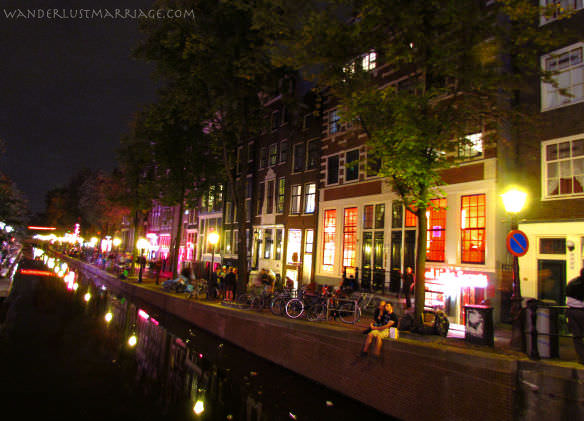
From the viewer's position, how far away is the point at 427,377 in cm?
927

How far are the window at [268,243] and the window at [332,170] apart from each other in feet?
23.9

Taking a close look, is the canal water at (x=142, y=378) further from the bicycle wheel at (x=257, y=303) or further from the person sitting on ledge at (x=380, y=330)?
the bicycle wheel at (x=257, y=303)

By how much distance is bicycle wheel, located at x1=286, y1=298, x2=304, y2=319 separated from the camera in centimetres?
1485

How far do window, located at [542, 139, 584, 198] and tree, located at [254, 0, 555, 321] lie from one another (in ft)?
11.0

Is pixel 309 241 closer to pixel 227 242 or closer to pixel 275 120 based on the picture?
pixel 275 120

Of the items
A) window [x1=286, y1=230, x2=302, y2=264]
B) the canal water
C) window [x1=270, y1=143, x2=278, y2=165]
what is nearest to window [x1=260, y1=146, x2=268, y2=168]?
window [x1=270, y1=143, x2=278, y2=165]

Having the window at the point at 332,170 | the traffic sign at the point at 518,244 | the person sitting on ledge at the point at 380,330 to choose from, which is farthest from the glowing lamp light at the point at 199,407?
the window at the point at 332,170

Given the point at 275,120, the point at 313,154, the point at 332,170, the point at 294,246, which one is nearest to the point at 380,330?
the point at 332,170

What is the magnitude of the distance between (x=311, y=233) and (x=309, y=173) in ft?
12.6

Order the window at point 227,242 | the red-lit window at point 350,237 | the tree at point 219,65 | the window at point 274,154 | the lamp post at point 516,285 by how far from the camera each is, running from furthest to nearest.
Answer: the window at point 227,242 → the window at point 274,154 → the red-lit window at point 350,237 → the tree at point 219,65 → the lamp post at point 516,285

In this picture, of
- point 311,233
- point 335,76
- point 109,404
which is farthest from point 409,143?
point 311,233

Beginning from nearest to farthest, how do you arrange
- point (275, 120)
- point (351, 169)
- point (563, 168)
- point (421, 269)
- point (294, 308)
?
point (421, 269)
point (563, 168)
point (294, 308)
point (351, 169)
point (275, 120)

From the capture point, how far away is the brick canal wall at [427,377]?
7832 millimetres

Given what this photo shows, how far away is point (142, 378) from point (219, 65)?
569 inches
